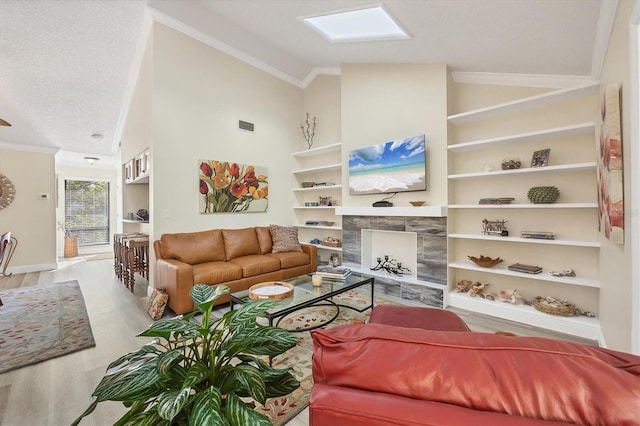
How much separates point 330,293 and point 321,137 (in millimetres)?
3575

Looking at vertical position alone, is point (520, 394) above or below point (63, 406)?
above

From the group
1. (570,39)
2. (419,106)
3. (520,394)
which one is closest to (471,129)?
(419,106)

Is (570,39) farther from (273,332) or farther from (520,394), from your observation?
(273,332)

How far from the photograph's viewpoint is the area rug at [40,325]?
7.66ft

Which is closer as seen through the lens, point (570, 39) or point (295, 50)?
point (570, 39)

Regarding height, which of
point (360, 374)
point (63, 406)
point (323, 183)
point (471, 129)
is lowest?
point (63, 406)

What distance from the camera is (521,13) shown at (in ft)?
7.38

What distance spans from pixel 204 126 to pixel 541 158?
4.35 m

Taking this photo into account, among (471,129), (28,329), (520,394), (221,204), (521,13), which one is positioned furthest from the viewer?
(221,204)

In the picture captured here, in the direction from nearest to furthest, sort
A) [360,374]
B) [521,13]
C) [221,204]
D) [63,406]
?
[360,374], [63,406], [521,13], [221,204]

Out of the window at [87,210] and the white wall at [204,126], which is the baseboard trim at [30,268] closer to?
the window at [87,210]

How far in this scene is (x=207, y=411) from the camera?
25.5 inches

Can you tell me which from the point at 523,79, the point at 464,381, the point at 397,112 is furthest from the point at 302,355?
the point at 523,79

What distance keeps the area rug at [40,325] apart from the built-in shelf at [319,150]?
13.1 ft
